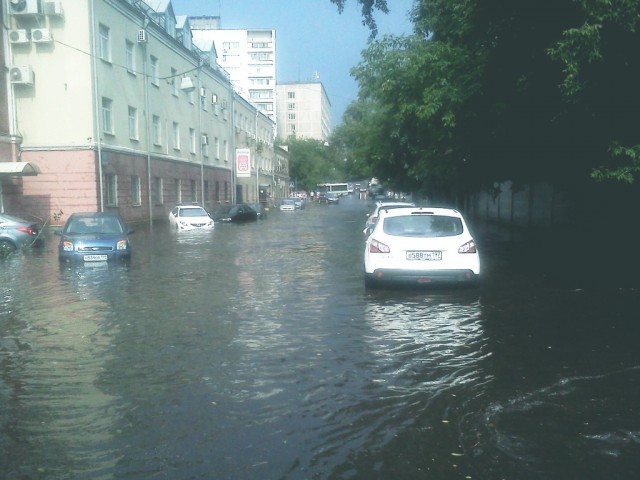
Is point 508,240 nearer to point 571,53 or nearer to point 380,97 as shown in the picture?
point 380,97

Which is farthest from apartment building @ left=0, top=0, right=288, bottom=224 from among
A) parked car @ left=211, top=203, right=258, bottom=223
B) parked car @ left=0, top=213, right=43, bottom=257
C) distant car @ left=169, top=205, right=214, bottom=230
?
parked car @ left=0, top=213, right=43, bottom=257

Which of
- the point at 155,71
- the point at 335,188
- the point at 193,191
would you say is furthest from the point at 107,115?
the point at 335,188

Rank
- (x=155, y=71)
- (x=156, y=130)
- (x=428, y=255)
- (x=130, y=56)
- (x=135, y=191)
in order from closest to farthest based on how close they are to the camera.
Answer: (x=428, y=255)
(x=130, y=56)
(x=135, y=191)
(x=155, y=71)
(x=156, y=130)

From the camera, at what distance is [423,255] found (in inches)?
447

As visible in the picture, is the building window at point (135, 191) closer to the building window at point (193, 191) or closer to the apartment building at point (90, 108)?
the apartment building at point (90, 108)

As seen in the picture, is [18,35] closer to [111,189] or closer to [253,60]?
[111,189]

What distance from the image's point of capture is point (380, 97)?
26641 millimetres

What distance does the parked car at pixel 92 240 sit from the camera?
16688mm

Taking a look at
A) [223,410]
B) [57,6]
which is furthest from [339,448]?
[57,6]

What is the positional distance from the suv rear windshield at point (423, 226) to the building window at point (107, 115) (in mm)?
23511

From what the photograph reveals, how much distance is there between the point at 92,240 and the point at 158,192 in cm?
2331

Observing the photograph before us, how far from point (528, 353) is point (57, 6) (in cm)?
2861

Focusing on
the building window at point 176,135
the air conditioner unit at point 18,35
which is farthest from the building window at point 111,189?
the building window at point 176,135

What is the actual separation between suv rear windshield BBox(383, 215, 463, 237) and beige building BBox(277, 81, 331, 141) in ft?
409
